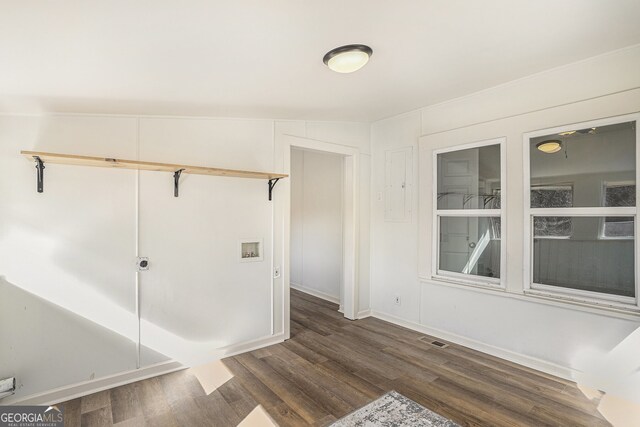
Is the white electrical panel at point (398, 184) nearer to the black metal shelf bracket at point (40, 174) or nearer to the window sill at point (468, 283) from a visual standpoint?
the window sill at point (468, 283)

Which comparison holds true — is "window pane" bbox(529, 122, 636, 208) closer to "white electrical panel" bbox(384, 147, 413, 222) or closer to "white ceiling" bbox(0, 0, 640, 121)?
"white ceiling" bbox(0, 0, 640, 121)

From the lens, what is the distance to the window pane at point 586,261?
2.47 meters

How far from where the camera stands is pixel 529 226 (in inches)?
114

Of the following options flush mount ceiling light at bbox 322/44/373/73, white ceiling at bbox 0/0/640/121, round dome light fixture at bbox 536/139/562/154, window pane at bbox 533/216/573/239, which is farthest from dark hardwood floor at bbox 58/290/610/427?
flush mount ceiling light at bbox 322/44/373/73

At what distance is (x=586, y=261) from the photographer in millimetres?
2652

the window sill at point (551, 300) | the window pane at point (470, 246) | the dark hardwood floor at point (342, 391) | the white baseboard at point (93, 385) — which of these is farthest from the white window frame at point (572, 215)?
the white baseboard at point (93, 385)

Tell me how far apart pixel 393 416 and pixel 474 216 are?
7.01ft

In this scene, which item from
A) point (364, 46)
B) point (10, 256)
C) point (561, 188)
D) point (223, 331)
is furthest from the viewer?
point (223, 331)

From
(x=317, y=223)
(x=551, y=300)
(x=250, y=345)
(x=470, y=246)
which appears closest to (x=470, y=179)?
(x=470, y=246)

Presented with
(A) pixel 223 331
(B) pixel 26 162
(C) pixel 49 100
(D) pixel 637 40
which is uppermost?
(D) pixel 637 40

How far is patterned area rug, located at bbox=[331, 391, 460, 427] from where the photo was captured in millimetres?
2084

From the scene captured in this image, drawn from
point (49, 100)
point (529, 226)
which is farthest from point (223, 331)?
point (529, 226)

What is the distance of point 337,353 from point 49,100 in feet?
10.3

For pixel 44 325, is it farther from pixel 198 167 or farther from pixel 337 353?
pixel 337 353
